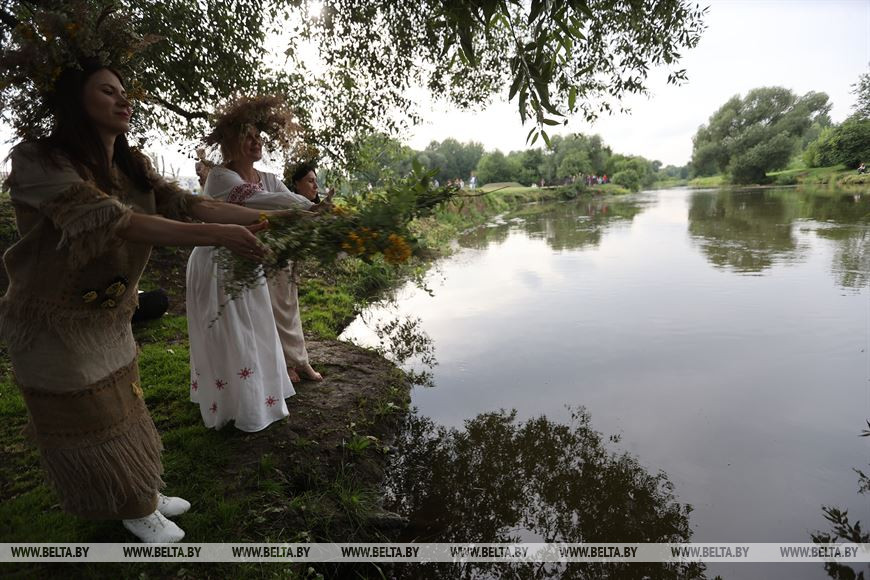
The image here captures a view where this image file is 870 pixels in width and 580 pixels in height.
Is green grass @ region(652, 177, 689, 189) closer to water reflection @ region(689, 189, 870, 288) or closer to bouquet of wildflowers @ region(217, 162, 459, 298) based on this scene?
water reflection @ region(689, 189, 870, 288)

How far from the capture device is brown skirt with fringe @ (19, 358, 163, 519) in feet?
6.88

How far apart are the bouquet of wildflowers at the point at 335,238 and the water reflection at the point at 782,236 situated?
1015 centimetres

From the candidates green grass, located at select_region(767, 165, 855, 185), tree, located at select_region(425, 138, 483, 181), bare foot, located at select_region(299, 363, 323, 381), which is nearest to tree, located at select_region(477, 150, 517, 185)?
tree, located at select_region(425, 138, 483, 181)

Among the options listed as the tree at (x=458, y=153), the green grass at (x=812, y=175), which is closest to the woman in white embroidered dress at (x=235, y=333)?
the green grass at (x=812, y=175)

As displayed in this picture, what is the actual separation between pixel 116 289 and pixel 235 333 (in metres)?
1.36

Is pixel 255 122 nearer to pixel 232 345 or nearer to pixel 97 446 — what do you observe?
pixel 232 345

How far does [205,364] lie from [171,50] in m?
4.61

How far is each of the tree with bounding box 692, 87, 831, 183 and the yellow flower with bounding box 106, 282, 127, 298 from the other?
69.0 metres

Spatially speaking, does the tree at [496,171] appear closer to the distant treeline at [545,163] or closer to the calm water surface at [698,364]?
the distant treeline at [545,163]

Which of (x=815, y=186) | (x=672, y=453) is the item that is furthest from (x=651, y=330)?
(x=815, y=186)

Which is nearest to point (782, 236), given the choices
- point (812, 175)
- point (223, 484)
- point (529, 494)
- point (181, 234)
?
point (529, 494)

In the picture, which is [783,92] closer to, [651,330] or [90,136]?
[651,330]

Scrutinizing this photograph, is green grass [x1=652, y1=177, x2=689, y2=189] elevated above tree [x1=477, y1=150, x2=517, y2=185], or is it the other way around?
tree [x1=477, y1=150, x2=517, y2=185]

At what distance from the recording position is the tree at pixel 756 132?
5381 centimetres
